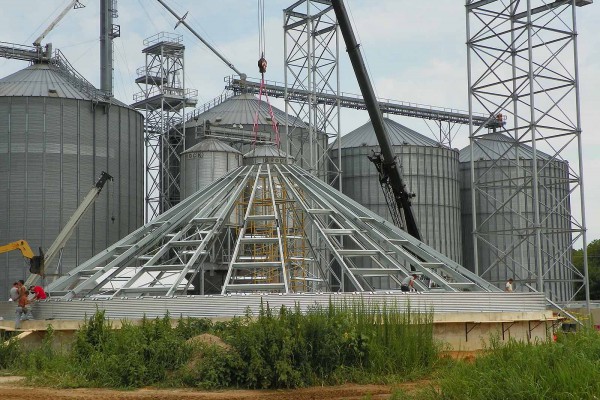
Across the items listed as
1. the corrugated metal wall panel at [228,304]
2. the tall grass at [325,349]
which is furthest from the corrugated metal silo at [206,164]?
the tall grass at [325,349]

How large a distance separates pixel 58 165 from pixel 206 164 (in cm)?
790

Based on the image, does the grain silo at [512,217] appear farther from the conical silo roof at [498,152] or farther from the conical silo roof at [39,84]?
the conical silo roof at [39,84]

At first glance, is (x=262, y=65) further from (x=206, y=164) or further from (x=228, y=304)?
(x=228, y=304)

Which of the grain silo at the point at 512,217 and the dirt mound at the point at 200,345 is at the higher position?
the grain silo at the point at 512,217

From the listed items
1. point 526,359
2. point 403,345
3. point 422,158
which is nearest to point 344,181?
point 422,158

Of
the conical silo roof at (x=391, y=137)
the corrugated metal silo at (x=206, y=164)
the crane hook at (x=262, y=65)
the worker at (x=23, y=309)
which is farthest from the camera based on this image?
the conical silo roof at (x=391, y=137)

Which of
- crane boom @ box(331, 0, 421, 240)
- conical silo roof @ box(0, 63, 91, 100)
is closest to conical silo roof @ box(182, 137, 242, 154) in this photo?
conical silo roof @ box(0, 63, 91, 100)

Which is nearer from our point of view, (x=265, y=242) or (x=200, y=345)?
(x=200, y=345)

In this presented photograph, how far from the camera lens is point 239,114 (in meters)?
54.8

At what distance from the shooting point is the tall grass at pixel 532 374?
41.3 ft

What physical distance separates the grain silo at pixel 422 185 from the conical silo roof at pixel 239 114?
4380mm

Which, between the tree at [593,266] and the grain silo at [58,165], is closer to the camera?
the grain silo at [58,165]

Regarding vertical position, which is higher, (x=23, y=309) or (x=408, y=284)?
(x=408, y=284)

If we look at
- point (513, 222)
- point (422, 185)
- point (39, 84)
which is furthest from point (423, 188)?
point (39, 84)
